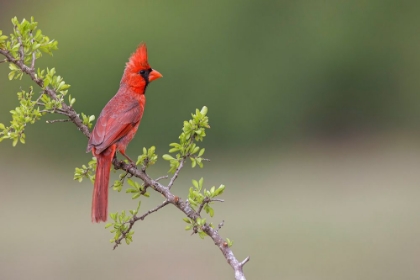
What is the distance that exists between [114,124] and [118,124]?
0.03 metres

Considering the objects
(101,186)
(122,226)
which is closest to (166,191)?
(122,226)

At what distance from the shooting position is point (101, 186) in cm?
354

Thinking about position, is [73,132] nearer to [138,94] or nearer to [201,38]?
[201,38]

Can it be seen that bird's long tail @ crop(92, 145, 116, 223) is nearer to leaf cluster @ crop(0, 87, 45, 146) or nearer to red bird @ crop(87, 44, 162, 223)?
red bird @ crop(87, 44, 162, 223)

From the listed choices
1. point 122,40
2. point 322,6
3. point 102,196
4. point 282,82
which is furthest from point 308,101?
point 102,196

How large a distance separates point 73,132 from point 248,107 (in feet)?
9.74

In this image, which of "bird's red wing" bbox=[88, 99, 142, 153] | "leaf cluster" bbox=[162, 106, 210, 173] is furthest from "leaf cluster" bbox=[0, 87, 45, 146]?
"bird's red wing" bbox=[88, 99, 142, 153]

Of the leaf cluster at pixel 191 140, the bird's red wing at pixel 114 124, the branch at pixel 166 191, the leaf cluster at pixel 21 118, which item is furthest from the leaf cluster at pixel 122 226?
the bird's red wing at pixel 114 124

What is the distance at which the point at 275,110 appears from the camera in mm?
13266

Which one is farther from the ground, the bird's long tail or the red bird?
the red bird

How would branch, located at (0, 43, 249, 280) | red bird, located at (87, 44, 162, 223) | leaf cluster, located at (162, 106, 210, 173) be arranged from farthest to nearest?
red bird, located at (87, 44, 162, 223)
leaf cluster, located at (162, 106, 210, 173)
branch, located at (0, 43, 249, 280)

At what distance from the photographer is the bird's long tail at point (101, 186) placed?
11.2 ft

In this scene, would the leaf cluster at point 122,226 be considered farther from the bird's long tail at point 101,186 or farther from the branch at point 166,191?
the bird's long tail at point 101,186

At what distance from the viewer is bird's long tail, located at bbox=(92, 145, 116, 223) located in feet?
11.2
